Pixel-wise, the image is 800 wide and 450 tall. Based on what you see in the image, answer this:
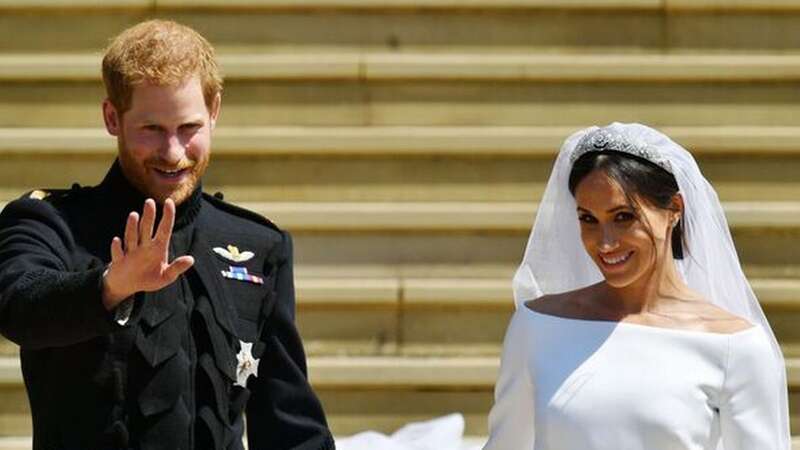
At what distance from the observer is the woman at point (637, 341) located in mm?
3768

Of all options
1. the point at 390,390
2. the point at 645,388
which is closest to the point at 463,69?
the point at 390,390

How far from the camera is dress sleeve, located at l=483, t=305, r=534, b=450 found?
392 centimetres

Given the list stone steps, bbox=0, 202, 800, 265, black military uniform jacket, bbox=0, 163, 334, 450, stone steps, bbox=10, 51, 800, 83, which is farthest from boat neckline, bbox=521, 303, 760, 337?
stone steps, bbox=10, 51, 800, 83

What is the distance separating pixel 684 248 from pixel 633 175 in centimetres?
26

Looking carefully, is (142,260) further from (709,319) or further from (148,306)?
(709,319)

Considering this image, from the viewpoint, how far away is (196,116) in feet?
11.6

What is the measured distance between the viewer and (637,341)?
12.6ft

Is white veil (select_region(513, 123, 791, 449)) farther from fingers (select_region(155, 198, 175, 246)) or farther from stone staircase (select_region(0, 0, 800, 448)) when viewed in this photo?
stone staircase (select_region(0, 0, 800, 448))

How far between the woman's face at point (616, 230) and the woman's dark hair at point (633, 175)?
15mm

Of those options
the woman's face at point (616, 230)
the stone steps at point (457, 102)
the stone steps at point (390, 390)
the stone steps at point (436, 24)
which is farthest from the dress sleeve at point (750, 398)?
the stone steps at point (436, 24)

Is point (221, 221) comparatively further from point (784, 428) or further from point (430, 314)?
point (430, 314)

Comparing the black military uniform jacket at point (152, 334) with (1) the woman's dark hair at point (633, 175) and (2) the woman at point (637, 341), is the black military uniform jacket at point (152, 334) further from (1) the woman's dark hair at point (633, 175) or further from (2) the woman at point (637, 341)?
(1) the woman's dark hair at point (633, 175)

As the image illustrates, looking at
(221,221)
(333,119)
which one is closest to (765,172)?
(333,119)

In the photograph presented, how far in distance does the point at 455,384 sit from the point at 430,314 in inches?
11.6
